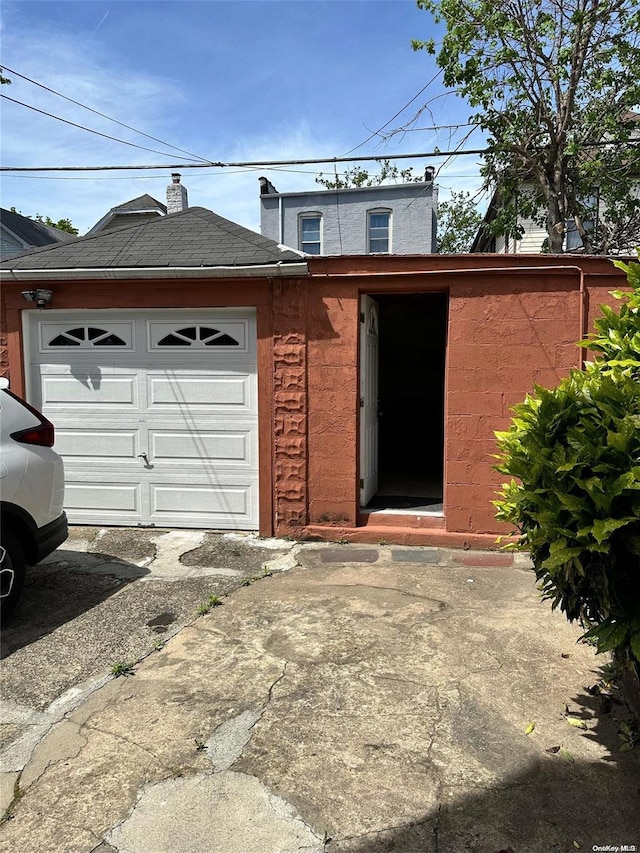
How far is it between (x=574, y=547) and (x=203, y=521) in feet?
16.3

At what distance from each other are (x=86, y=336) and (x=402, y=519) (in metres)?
4.05

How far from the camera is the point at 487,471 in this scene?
19.7 feet

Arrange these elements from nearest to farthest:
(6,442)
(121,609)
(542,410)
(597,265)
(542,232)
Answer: (542,410)
(6,442)
(121,609)
(597,265)
(542,232)

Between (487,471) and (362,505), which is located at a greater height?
(487,471)

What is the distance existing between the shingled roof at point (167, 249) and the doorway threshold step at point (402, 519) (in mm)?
2799

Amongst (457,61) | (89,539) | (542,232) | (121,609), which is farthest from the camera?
(542,232)

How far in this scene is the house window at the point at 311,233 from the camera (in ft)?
63.6

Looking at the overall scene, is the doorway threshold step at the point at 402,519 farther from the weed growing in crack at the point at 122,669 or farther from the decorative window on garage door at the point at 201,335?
the weed growing in crack at the point at 122,669

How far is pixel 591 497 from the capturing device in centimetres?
209

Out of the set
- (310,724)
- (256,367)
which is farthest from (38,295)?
(310,724)

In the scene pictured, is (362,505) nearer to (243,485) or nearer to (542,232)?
(243,485)

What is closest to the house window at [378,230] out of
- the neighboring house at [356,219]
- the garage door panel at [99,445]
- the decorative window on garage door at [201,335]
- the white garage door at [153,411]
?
the neighboring house at [356,219]

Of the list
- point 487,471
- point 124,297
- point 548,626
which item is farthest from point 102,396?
point 548,626

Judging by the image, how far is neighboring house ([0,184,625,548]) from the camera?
5.86m
